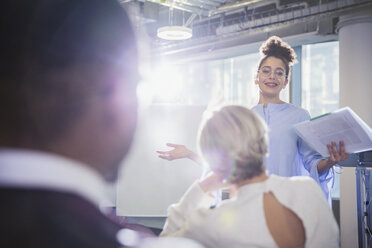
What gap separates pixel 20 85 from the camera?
1.06 ft

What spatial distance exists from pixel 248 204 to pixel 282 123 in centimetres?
132

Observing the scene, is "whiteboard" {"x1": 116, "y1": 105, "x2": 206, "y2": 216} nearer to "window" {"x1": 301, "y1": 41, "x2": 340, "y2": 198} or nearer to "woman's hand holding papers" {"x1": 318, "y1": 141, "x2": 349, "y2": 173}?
"woman's hand holding papers" {"x1": 318, "y1": 141, "x2": 349, "y2": 173}

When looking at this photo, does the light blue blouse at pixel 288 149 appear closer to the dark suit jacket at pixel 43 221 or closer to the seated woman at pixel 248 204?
the seated woman at pixel 248 204

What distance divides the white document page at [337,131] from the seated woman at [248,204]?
1.02 m

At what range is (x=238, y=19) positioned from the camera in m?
5.33

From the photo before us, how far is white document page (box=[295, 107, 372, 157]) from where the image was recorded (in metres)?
2.06

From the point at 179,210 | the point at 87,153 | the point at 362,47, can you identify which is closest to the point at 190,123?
the point at 362,47

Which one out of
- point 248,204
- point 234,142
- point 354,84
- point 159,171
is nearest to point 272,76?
point 234,142

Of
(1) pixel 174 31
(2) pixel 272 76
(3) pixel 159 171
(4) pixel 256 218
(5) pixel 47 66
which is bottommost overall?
(3) pixel 159 171

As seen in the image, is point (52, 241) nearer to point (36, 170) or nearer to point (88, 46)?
point (36, 170)

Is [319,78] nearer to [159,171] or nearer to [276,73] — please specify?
[159,171]

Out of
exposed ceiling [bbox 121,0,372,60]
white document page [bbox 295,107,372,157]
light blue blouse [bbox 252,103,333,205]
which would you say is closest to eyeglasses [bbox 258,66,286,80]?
light blue blouse [bbox 252,103,333,205]

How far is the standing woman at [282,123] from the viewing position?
7.48 ft

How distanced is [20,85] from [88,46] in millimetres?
68
